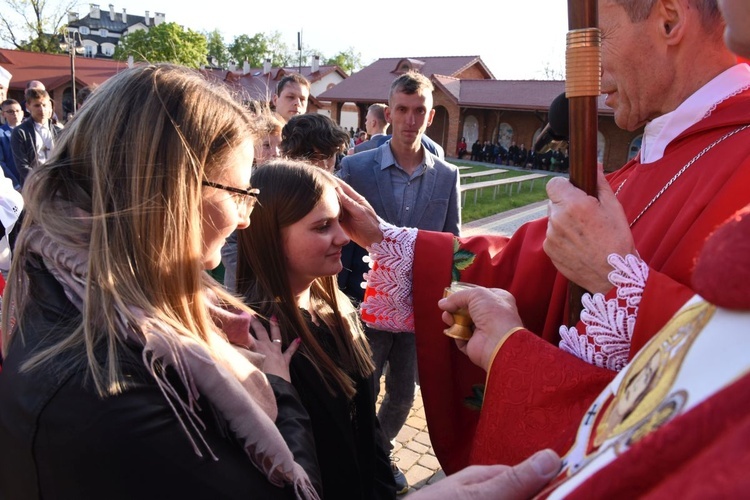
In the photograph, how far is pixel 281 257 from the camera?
2.10 m

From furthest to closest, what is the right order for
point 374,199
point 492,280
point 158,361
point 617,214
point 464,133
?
point 464,133 → point 374,199 → point 492,280 → point 617,214 → point 158,361

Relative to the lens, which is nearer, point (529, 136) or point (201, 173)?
point (201, 173)

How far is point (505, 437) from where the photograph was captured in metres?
1.37

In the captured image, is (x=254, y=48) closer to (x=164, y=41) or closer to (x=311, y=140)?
(x=164, y=41)

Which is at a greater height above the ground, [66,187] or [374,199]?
[66,187]

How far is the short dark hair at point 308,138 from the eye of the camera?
3666 mm

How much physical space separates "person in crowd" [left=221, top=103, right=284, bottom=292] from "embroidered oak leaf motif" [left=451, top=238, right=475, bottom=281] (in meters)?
0.79

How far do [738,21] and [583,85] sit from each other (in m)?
0.50

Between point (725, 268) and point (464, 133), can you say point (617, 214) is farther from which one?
point (464, 133)

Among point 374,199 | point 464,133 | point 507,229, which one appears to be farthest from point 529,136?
point 374,199

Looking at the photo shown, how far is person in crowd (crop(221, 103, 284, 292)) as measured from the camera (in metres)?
1.56

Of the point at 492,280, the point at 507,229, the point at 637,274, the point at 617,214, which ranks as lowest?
the point at 507,229

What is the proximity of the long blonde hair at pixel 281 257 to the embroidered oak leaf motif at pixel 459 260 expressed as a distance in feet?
1.49

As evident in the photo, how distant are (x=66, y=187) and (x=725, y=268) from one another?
1.16m
